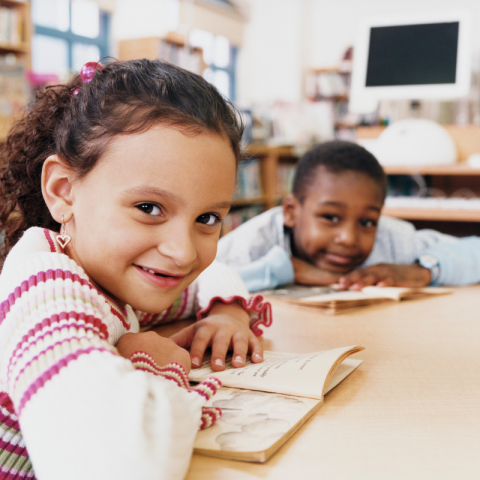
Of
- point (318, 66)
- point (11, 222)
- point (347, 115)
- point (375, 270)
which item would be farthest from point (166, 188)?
point (318, 66)

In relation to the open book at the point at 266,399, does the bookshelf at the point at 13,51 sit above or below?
above

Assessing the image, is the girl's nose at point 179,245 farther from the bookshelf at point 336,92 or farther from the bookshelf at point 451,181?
the bookshelf at point 336,92

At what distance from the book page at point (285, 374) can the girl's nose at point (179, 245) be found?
13cm

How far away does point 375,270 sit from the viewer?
1.20m

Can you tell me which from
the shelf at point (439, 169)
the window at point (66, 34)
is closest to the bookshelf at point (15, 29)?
the window at point (66, 34)

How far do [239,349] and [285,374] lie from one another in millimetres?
102

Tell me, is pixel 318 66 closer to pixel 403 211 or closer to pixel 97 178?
pixel 403 211

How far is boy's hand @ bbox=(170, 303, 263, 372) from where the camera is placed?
624mm

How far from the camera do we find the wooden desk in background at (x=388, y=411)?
38cm

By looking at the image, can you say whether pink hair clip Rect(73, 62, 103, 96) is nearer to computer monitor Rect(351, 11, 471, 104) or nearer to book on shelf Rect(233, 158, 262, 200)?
computer monitor Rect(351, 11, 471, 104)

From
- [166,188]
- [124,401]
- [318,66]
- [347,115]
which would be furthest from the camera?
[318,66]

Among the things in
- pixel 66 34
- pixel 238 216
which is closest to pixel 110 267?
pixel 238 216

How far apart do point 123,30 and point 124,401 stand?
5264mm

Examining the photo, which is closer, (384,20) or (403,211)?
(403,211)
